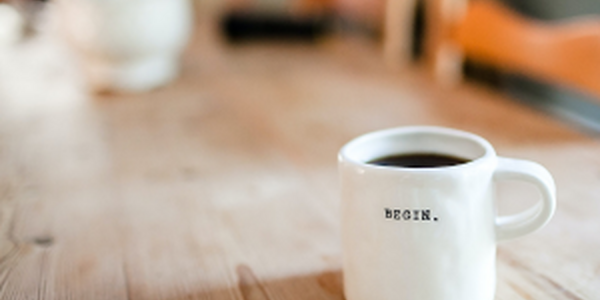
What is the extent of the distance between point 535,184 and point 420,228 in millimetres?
85

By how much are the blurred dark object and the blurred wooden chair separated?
0.95 ft

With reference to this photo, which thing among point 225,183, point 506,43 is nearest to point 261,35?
point 506,43

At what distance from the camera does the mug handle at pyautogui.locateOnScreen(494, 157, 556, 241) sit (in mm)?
341

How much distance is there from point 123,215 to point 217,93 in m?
0.53

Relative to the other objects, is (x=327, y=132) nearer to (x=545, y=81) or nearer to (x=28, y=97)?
(x=545, y=81)

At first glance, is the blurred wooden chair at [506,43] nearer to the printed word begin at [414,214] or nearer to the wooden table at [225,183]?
the wooden table at [225,183]

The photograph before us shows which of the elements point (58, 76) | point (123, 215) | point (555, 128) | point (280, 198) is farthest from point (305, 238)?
point (58, 76)

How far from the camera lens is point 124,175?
675 mm

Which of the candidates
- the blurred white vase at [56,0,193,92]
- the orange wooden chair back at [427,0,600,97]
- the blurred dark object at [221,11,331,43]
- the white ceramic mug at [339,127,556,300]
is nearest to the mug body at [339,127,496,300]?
the white ceramic mug at [339,127,556,300]

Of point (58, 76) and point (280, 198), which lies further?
point (58, 76)

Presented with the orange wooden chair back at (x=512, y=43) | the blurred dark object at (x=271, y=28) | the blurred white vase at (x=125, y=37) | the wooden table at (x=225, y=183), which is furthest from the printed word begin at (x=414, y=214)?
the blurred dark object at (x=271, y=28)

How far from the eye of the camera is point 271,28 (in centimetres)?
152

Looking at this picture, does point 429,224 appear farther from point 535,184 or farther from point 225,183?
point 225,183

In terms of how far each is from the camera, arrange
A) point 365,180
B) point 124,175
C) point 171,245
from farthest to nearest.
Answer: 1. point 124,175
2. point 171,245
3. point 365,180
